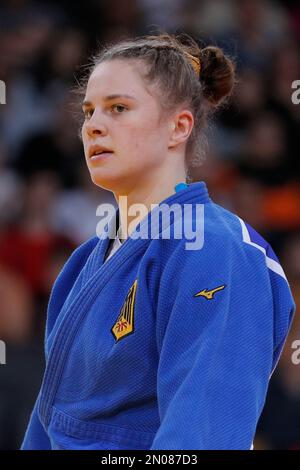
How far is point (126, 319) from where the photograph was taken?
2.19 meters

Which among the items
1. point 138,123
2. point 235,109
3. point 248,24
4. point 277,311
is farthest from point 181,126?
point 248,24

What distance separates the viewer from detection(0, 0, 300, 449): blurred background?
4727 millimetres

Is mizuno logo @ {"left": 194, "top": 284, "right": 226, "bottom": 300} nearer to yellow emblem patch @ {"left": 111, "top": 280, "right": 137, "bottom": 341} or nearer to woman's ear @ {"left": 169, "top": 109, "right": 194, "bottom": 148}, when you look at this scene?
yellow emblem patch @ {"left": 111, "top": 280, "right": 137, "bottom": 341}

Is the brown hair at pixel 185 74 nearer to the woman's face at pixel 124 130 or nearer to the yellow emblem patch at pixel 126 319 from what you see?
the woman's face at pixel 124 130

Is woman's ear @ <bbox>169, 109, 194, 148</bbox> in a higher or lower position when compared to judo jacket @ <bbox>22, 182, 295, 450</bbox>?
higher

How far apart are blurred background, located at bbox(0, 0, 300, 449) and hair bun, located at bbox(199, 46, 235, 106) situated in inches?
80.4

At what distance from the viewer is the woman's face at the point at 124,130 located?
7.66ft

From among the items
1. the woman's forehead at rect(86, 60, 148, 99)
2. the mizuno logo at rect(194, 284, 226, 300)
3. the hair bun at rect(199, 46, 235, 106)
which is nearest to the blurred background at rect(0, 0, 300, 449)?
the hair bun at rect(199, 46, 235, 106)

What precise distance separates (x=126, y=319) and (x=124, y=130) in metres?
0.48

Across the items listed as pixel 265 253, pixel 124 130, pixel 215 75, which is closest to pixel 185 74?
pixel 215 75

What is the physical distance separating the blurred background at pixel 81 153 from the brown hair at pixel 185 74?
6.71 feet

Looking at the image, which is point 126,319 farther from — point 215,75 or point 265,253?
point 215,75

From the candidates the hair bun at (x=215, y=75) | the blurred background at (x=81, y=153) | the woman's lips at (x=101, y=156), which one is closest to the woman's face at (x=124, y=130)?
the woman's lips at (x=101, y=156)
